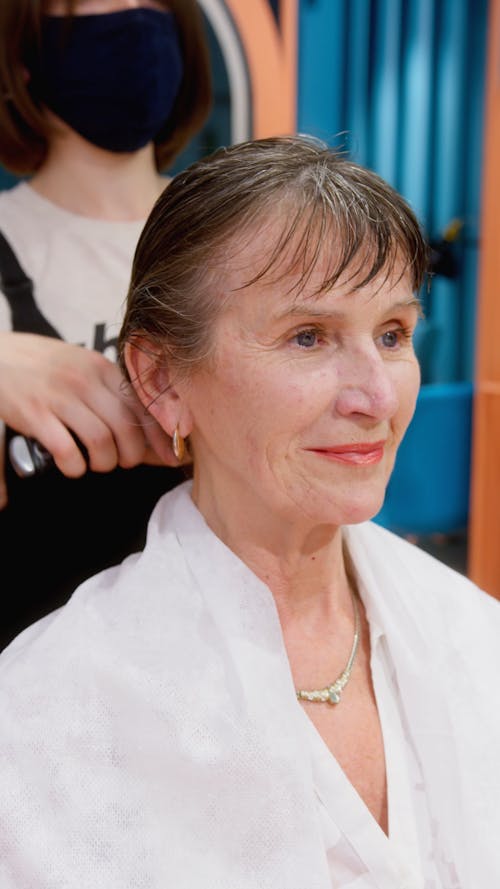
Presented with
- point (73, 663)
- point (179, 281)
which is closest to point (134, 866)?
point (73, 663)

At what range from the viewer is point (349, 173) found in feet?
4.22

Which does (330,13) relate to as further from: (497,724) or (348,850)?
(348,850)

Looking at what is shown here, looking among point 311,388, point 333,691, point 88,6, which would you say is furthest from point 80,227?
point 333,691

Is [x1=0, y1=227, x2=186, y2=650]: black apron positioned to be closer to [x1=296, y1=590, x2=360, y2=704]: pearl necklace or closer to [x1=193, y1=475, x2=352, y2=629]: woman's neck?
[x1=193, y1=475, x2=352, y2=629]: woman's neck

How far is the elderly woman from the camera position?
3.90ft

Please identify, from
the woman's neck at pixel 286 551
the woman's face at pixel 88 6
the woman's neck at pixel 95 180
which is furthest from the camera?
the woman's neck at pixel 95 180

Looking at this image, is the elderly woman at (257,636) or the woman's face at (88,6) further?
the woman's face at (88,6)

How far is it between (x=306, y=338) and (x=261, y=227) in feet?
0.56

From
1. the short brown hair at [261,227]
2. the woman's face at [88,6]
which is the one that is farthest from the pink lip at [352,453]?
the woman's face at [88,6]

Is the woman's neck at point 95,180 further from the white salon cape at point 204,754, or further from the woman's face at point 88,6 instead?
the white salon cape at point 204,754

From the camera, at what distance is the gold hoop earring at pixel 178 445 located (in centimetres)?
142

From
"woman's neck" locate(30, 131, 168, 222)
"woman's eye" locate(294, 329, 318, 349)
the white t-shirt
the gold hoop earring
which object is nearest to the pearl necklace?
the gold hoop earring

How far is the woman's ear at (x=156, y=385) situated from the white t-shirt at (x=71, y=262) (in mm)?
343

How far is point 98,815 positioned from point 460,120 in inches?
102
